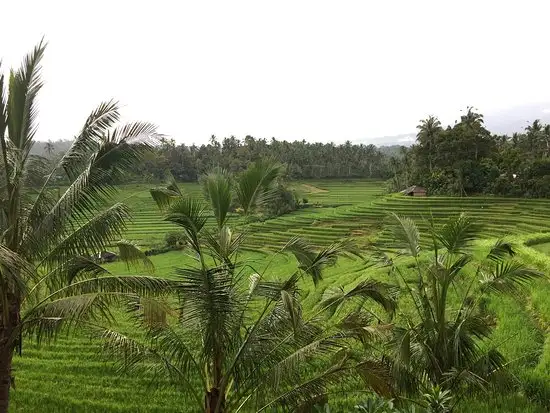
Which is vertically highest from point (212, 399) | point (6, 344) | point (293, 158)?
point (293, 158)

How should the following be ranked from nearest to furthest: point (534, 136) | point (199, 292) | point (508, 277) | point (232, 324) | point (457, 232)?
point (199, 292)
point (232, 324)
point (508, 277)
point (457, 232)
point (534, 136)

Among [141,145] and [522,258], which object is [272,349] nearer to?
[141,145]

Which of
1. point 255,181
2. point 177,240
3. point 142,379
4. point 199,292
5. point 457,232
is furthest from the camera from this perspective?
point 142,379

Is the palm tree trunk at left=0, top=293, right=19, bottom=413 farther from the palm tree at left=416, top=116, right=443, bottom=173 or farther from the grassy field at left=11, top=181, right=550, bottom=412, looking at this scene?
the palm tree at left=416, top=116, right=443, bottom=173

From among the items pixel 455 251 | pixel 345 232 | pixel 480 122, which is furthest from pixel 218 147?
pixel 455 251

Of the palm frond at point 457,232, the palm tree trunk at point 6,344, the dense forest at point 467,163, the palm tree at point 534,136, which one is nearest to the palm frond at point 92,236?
the palm tree trunk at point 6,344

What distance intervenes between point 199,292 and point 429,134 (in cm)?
4837

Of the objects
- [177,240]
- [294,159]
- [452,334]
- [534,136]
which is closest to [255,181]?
[177,240]

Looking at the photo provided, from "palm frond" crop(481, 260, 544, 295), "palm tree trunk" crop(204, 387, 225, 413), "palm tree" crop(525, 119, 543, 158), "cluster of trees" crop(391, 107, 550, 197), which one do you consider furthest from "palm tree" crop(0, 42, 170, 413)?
"palm tree" crop(525, 119, 543, 158)

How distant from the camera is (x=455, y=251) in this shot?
24.9 ft

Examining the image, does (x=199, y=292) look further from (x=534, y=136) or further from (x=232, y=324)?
(x=534, y=136)

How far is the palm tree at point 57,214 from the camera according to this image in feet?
19.8

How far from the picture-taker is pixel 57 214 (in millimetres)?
6367

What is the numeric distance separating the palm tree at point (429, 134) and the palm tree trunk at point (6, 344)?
4738 cm
